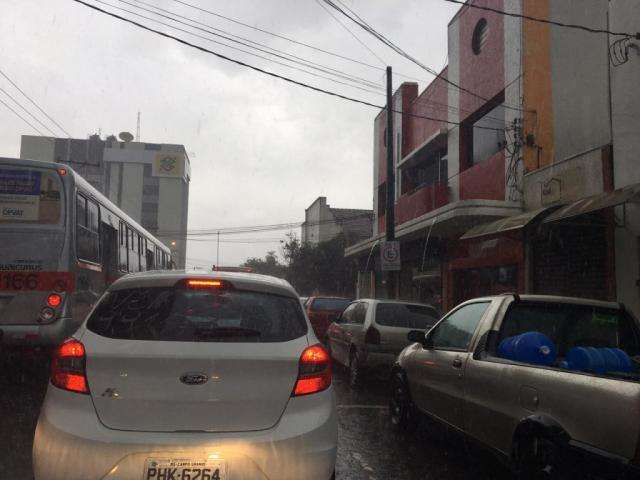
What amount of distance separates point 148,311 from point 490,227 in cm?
914

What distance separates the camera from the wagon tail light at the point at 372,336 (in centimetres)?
911

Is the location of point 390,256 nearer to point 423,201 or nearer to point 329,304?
point 329,304

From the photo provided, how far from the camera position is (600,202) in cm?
842

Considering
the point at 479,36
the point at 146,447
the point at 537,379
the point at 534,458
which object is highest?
the point at 479,36

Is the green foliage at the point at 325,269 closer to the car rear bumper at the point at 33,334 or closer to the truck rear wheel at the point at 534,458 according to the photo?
the car rear bumper at the point at 33,334

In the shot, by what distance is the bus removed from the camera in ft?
25.3

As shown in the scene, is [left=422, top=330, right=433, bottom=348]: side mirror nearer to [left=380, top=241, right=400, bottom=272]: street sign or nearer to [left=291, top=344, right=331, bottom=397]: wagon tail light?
[left=291, top=344, right=331, bottom=397]: wagon tail light

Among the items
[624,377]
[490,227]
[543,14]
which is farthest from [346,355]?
[543,14]

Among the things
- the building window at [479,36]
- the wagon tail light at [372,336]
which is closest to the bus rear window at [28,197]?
the wagon tail light at [372,336]

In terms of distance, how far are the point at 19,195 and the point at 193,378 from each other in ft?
20.3

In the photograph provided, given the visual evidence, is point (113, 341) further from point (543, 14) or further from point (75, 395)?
point (543, 14)

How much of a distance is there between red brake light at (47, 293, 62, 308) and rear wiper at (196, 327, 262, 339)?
528cm

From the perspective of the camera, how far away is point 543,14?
43.0ft

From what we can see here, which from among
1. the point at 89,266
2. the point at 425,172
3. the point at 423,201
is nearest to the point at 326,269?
the point at 425,172
